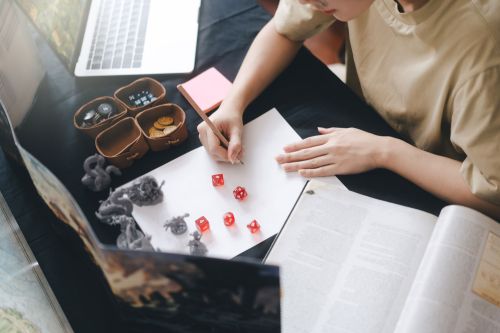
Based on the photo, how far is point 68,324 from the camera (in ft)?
2.32

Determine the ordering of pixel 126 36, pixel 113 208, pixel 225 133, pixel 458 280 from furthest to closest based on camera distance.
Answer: pixel 126 36 < pixel 225 133 < pixel 113 208 < pixel 458 280

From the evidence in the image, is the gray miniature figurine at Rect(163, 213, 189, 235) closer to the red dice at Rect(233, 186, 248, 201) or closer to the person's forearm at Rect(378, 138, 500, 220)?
the red dice at Rect(233, 186, 248, 201)

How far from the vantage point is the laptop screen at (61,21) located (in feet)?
2.73

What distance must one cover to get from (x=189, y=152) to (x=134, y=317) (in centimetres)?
37

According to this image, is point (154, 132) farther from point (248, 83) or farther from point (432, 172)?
point (432, 172)

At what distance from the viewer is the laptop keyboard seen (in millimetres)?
986

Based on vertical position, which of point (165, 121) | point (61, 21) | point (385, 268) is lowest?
point (385, 268)

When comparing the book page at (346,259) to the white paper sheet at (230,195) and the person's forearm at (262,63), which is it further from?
the person's forearm at (262,63)

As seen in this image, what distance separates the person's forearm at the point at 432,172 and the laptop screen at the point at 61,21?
64 cm

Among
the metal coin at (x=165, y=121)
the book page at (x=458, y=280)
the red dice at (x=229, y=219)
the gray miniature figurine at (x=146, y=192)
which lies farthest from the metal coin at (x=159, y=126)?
the book page at (x=458, y=280)

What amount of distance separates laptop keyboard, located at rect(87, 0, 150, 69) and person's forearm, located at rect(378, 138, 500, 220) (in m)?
0.54

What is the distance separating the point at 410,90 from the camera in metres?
0.86

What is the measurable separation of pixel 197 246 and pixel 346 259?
23cm

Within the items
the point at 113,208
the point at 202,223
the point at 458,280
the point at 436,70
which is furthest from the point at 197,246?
the point at 436,70
